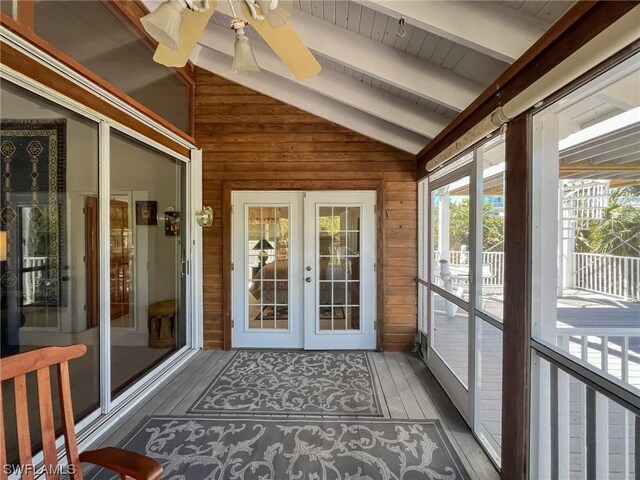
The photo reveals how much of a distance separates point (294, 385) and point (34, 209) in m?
2.37

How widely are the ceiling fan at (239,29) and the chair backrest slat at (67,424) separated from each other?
1.37m

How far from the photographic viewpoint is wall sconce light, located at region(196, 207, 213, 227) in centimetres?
365

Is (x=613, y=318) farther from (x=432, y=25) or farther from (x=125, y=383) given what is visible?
(x=125, y=383)

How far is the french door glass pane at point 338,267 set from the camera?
12.5 ft

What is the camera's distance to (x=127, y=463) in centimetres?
111

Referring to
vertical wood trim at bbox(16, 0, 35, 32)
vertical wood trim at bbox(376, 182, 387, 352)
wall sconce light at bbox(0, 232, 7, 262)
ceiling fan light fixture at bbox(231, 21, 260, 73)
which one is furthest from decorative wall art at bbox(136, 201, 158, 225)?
vertical wood trim at bbox(376, 182, 387, 352)

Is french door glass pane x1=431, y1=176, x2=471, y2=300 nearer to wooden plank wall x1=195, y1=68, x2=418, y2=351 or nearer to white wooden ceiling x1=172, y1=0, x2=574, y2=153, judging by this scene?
wooden plank wall x1=195, y1=68, x2=418, y2=351

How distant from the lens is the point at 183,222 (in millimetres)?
3648

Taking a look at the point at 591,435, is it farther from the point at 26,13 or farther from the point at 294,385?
the point at 26,13

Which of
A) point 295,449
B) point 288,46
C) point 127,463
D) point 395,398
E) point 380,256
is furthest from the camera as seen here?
point 380,256

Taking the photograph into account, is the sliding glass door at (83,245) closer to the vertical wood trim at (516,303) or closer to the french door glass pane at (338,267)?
the french door glass pane at (338,267)

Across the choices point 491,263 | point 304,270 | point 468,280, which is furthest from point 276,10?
point 304,270

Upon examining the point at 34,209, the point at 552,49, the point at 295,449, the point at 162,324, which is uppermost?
the point at 552,49

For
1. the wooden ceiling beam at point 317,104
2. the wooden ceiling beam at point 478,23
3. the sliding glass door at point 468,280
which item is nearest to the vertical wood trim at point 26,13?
the wooden ceiling beam at point 478,23
